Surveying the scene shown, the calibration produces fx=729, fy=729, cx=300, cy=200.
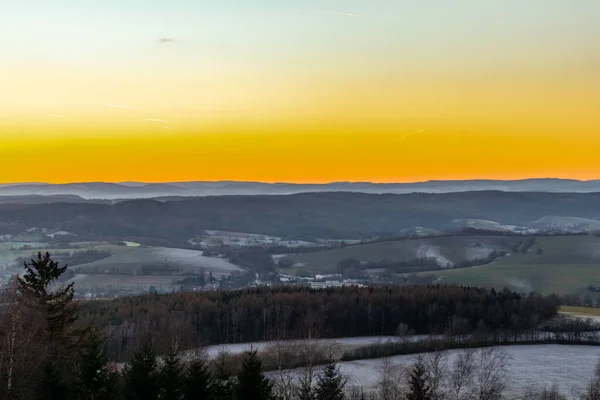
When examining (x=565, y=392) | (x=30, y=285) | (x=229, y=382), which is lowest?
(x=565, y=392)

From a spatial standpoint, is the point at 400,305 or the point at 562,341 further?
the point at 400,305

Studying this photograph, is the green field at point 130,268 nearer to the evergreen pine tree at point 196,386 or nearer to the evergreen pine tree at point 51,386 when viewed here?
the evergreen pine tree at point 196,386

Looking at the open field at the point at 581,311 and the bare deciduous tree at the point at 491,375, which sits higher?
the open field at the point at 581,311

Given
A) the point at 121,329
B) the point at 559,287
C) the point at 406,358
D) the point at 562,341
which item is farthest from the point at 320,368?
the point at 559,287

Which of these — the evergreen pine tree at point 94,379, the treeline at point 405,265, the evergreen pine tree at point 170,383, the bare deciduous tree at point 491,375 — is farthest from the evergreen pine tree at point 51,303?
the treeline at point 405,265

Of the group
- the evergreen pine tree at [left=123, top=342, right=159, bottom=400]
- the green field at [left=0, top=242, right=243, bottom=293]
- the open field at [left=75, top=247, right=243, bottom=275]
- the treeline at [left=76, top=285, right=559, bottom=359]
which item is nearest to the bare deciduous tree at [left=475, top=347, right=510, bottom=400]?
the treeline at [left=76, top=285, right=559, bottom=359]

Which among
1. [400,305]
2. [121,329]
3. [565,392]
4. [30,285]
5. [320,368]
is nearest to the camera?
[30,285]

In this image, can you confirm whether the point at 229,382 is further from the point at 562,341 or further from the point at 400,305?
the point at 400,305

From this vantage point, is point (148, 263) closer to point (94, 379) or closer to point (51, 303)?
point (51, 303)
